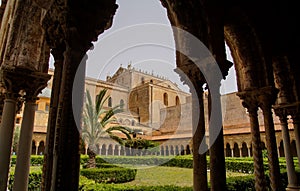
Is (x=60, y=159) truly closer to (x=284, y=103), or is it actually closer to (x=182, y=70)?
(x=182, y=70)

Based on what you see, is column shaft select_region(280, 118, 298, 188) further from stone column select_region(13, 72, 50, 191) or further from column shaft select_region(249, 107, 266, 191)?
stone column select_region(13, 72, 50, 191)

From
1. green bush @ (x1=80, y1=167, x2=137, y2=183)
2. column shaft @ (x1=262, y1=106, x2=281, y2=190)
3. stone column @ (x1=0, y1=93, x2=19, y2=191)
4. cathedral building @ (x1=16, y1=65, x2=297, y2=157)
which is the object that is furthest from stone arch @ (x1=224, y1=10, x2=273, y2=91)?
cathedral building @ (x1=16, y1=65, x2=297, y2=157)

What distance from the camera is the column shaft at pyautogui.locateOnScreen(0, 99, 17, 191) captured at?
12.7 ft

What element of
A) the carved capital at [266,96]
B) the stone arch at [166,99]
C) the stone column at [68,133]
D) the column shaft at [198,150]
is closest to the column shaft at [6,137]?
the stone column at [68,133]

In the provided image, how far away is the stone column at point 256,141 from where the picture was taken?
4.14m

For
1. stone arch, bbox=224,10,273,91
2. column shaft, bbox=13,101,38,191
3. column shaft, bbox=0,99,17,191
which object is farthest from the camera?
stone arch, bbox=224,10,273,91

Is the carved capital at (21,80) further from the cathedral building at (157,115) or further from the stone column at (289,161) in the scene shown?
the cathedral building at (157,115)

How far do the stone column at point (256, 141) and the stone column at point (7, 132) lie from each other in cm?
443

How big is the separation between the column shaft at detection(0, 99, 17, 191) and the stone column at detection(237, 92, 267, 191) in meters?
4.41

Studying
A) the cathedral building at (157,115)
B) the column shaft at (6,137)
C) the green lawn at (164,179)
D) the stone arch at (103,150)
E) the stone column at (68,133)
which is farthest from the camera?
the stone arch at (103,150)

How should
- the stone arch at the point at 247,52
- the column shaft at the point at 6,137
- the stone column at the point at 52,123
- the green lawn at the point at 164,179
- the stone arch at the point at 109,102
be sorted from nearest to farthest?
the stone column at the point at 52,123 < the column shaft at the point at 6,137 < the stone arch at the point at 247,52 < the green lawn at the point at 164,179 < the stone arch at the point at 109,102

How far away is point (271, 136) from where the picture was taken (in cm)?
446

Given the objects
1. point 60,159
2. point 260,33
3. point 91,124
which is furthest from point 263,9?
point 91,124

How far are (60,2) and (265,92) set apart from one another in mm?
4100
